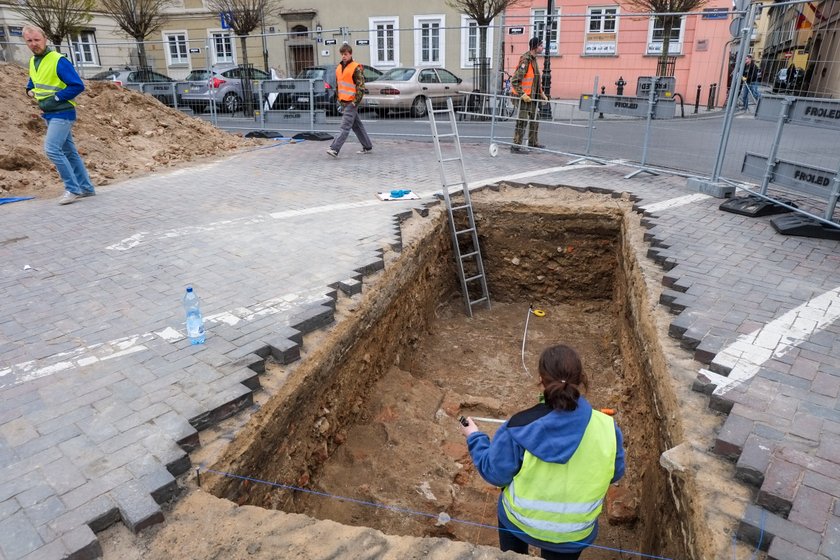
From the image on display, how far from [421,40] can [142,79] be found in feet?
38.0

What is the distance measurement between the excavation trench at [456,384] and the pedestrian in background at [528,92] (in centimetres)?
343

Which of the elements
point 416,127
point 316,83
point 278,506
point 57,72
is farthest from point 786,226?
point 316,83

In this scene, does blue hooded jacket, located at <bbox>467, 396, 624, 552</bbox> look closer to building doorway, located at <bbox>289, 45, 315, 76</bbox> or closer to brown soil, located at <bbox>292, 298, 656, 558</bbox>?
brown soil, located at <bbox>292, 298, 656, 558</bbox>

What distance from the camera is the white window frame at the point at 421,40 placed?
24.3m

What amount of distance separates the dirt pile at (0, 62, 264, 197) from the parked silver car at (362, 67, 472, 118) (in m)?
4.23

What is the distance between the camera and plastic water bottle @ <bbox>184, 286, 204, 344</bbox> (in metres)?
3.83

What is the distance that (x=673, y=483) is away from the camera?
3.00 metres

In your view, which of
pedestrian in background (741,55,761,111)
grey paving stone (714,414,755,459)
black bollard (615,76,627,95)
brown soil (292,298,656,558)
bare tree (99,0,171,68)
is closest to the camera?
grey paving stone (714,414,755,459)

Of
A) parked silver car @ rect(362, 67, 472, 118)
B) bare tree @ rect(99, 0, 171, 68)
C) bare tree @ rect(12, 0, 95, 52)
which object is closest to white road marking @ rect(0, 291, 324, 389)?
parked silver car @ rect(362, 67, 472, 118)

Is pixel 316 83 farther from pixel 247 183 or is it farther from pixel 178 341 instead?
pixel 178 341

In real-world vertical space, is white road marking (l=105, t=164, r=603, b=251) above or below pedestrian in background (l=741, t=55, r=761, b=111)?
below

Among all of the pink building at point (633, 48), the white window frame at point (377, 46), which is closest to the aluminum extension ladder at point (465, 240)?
the pink building at point (633, 48)

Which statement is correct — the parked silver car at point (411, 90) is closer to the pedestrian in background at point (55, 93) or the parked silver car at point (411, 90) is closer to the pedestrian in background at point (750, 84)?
the pedestrian in background at point (750, 84)

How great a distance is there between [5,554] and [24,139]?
369 inches
